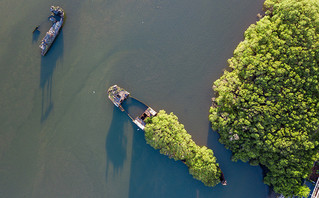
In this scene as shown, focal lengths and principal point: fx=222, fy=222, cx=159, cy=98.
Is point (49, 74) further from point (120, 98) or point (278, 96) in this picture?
point (278, 96)

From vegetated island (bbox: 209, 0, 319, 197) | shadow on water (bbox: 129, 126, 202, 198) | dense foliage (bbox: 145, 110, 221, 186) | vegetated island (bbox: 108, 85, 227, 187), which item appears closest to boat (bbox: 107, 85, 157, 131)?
vegetated island (bbox: 108, 85, 227, 187)

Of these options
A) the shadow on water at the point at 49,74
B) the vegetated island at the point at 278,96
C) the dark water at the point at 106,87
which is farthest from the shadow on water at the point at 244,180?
the shadow on water at the point at 49,74

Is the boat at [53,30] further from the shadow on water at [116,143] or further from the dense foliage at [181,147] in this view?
the dense foliage at [181,147]

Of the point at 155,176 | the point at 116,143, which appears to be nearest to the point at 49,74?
the point at 116,143

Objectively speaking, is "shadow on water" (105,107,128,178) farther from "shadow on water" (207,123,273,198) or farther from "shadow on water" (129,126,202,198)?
"shadow on water" (207,123,273,198)

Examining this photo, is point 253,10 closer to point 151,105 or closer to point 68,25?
point 151,105
